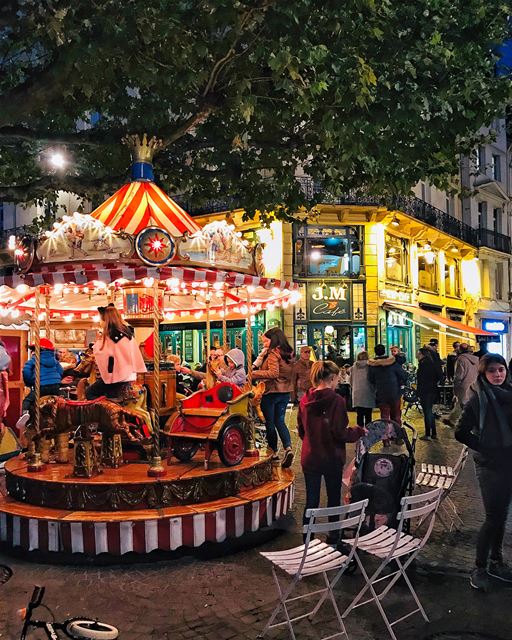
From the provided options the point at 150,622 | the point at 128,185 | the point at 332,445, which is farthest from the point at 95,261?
the point at 150,622

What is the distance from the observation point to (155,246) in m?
6.74

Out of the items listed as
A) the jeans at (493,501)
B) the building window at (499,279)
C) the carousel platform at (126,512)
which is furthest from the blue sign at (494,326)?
the jeans at (493,501)

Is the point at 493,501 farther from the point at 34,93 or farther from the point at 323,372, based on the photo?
the point at 34,93

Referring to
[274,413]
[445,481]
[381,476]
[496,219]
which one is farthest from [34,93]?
[496,219]

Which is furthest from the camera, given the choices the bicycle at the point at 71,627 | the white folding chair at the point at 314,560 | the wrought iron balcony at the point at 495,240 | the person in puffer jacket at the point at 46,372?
the wrought iron balcony at the point at 495,240

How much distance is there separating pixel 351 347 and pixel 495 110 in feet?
50.7

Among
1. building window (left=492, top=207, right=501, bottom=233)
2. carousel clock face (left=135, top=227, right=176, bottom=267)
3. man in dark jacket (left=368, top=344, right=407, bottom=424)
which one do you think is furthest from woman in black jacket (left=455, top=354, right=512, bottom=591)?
building window (left=492, top=207, right=501, bottom=233)

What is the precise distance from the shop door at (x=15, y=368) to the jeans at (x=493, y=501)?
9.49 metres

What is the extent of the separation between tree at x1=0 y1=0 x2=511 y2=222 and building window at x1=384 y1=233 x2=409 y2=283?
15122mm

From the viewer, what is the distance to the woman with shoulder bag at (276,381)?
917 centimetres

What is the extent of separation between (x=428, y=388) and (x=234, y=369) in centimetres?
632

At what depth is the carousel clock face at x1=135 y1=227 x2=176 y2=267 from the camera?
668 cm

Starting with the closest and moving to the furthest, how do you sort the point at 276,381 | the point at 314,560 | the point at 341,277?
the point at 314,560
the point at 276,381
the point at 341,277

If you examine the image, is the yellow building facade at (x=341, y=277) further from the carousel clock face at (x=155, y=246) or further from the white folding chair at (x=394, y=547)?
the white folding chair at (x=394, y=547)
